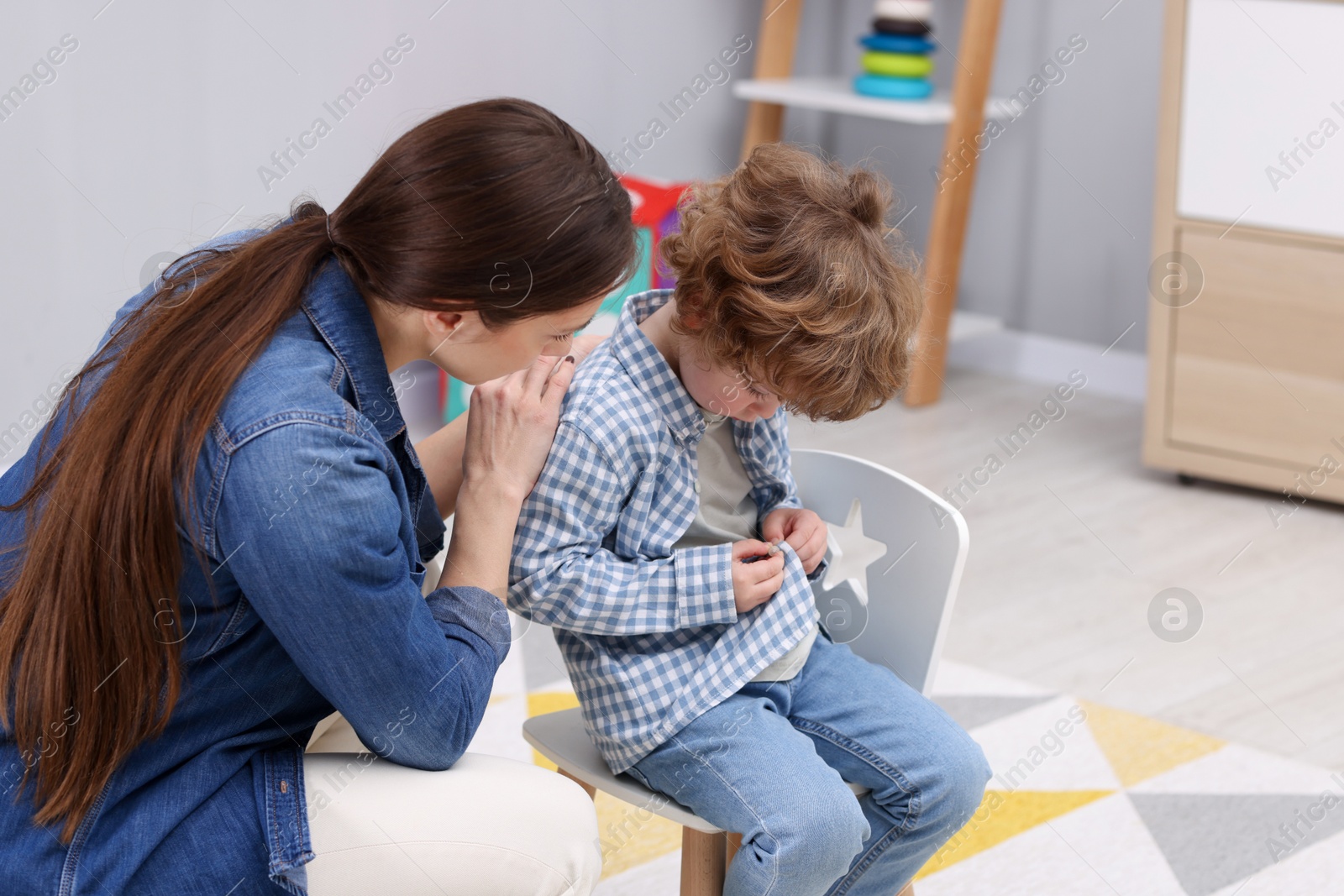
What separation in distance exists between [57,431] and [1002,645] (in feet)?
4.67

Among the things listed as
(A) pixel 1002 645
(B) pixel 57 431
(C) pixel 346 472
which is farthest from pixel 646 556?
(A) pixel 1002 645

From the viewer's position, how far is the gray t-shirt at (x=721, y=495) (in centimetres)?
109

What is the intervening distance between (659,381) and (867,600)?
0.29 metres

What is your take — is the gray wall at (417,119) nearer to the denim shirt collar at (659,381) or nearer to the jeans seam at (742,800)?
the denim shirt collar at (659,381)

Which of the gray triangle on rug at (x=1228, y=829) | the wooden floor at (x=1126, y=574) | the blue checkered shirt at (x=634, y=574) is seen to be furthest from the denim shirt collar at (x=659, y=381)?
the wooden floor at (x=1126, y=574)

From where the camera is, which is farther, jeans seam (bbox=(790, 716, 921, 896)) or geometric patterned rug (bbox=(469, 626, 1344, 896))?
geometric patterned rug (bbox=(469, 626, 1344, 896))

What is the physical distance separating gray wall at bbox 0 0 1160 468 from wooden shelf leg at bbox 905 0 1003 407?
233 mm

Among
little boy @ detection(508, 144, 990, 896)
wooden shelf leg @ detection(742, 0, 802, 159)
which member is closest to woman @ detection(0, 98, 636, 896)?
little boy @ detection(508, 144, 990, 896)

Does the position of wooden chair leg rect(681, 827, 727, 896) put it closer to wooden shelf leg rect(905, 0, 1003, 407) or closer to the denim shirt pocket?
the denim shirt pocket

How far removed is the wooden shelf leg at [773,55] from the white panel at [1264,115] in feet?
3.62

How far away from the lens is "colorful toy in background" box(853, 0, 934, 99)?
9.78 feet

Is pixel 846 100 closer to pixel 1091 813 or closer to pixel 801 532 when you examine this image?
pixel 1091 813

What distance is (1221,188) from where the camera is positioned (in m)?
2.36

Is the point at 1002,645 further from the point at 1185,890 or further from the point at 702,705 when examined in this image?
the point at 702,705
